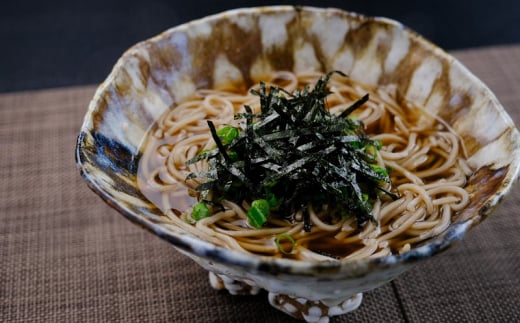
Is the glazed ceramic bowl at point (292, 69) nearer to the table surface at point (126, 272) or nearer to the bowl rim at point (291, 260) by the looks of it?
the bowl rim at point (291, 260)

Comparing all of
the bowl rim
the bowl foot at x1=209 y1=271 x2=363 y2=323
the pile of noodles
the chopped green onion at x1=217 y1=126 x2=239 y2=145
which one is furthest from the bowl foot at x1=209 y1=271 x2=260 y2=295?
the bowl rim

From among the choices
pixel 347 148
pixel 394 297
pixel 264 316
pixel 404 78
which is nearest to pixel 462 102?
pixel 404 78

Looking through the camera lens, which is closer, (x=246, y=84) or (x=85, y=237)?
(x=85, y=237)

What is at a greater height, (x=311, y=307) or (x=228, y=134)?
(x=228, y=134)

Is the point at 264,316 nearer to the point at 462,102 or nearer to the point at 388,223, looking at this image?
the point at 388,223

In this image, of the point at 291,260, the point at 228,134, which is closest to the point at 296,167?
the point at 228,134

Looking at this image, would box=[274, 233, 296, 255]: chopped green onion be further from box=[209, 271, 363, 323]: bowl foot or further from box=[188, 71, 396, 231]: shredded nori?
box=[209, 271, 363, 323]: bowl foot

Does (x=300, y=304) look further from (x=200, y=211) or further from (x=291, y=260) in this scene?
(x=291, y=260)
